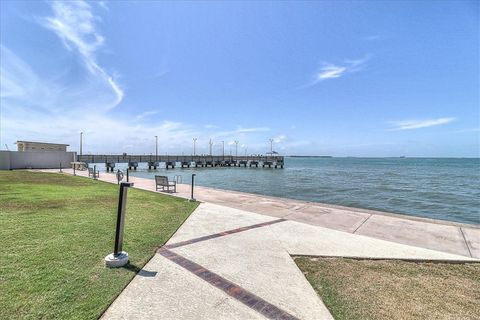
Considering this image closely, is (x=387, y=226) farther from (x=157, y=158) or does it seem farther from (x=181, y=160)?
(x=181, y=160)

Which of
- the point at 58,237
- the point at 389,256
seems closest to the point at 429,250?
the point at 389,256

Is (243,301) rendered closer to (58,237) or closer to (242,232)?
(242,232)

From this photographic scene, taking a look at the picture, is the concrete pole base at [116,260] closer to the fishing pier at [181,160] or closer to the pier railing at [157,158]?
the fishing pier at [181,160]

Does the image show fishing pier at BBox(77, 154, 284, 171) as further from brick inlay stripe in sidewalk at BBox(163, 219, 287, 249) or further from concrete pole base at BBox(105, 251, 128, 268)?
concrete pole base at BBox(105, 251, 128, 268)

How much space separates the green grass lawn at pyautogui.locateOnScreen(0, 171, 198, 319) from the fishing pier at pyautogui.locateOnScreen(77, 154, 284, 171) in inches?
1931

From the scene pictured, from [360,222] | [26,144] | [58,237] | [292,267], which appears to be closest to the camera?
[292,267]

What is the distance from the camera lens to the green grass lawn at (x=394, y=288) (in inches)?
122

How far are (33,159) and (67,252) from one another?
34238 millimetres

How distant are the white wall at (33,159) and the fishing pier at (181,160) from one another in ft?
60.0

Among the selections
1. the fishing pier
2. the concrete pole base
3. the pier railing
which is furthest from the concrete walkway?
the pier railing

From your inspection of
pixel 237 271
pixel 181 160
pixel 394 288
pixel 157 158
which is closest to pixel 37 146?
pixel 157 158

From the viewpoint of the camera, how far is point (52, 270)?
3828 millimetres

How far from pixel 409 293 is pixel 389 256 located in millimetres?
1468

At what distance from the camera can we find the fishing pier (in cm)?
6084
